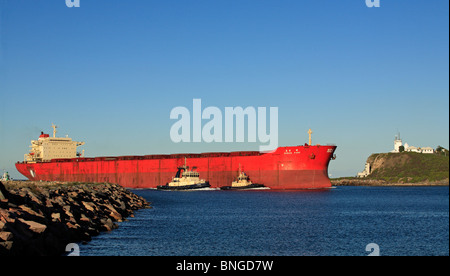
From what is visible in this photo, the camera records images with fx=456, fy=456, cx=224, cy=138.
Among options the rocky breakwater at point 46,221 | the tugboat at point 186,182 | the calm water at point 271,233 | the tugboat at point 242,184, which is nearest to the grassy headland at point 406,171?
the tugboat at point 242,184

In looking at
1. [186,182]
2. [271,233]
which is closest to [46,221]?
[271,233]

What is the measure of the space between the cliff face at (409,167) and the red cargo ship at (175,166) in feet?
194

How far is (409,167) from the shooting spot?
364ft

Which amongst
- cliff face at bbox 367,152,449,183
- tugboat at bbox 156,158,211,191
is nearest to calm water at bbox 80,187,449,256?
tugboat at bbox 156,158,211,191

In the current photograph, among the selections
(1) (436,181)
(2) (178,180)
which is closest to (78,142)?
(2) (178,180)

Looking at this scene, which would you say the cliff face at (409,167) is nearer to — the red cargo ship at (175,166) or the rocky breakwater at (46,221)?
the red cargo ship at (175,166)

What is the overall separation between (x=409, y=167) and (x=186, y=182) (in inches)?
2918

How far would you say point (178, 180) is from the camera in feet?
185

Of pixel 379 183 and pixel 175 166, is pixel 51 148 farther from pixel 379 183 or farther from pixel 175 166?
pixel 379 183

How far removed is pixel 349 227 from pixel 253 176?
30.9m

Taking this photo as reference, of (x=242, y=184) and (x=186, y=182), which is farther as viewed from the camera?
(x=186, y=182)

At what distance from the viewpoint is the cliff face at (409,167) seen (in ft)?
340

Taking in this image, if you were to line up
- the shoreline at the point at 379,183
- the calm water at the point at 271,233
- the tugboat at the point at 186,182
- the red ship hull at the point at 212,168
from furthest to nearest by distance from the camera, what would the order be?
the shoreline at the point at 379,183 → the tugboat at the point at 186,182 → the red ship hull at the point at 212,168 → the calm water at the point at 271,233
